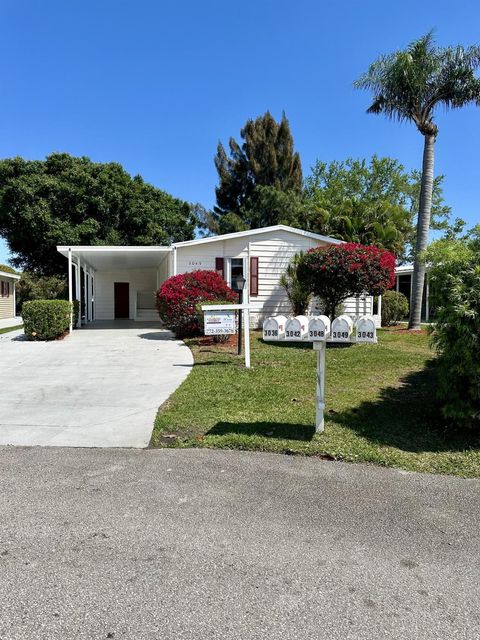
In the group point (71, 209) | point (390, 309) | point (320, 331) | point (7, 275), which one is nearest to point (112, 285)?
point (71, 209)

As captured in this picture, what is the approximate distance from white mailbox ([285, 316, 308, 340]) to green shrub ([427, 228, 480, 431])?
1412 millimetres

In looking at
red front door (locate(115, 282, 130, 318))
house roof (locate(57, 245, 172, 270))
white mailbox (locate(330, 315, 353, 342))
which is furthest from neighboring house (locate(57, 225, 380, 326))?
white mailbox (locate(330, 315, 353, 342))

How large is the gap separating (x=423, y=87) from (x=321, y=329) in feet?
42.3

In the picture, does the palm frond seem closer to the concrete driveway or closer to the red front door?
the concrete driveway

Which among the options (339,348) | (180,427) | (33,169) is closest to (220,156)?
(33,169)

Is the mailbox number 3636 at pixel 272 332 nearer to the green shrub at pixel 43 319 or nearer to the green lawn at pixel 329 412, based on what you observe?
the green lawn at pixel 329 412

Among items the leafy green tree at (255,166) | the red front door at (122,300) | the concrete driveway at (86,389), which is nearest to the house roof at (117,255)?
the red front door at (122,300)

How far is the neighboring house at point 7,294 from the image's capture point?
2522 centimetres

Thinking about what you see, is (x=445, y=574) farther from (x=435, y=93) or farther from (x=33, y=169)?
(x=33, y=169)

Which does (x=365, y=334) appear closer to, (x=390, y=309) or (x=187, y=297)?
(x=187, y=297)

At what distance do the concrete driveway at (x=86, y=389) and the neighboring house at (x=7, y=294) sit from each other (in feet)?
47.5

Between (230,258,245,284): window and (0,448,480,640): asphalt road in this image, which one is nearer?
(0,448,480,640): asphalt road

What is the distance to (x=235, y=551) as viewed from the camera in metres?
2.68

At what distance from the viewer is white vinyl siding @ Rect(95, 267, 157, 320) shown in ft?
75.5
